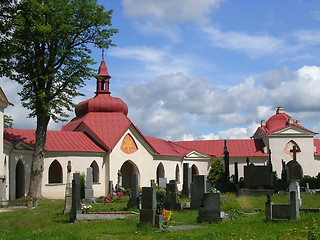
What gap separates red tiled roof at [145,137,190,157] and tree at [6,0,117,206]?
15307mm

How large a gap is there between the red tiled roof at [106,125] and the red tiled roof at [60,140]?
1189 millimetres

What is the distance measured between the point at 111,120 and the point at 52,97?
14063 millimetres

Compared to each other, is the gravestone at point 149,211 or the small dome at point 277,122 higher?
the small dome at point 277,122

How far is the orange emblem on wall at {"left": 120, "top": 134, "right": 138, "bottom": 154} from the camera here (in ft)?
134

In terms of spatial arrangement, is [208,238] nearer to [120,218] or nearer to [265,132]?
[120,218]

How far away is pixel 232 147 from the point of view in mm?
52938

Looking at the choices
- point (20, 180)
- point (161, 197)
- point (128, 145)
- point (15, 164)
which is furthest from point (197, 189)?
point (128, 145)

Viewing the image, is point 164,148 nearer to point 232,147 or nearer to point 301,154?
point 232,147

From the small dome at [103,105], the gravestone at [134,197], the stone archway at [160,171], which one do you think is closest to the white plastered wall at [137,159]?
the stone archway at [160,171]

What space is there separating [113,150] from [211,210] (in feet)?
80.2

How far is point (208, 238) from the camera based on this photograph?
477 inches

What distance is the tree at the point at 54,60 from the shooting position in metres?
27.7

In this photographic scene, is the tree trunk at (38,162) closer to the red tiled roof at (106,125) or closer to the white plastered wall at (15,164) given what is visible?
the white plastered wall at (15,164)

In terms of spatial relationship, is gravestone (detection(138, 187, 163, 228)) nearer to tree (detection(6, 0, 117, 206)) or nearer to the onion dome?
tree (detection(6, 0, 117, 206))
